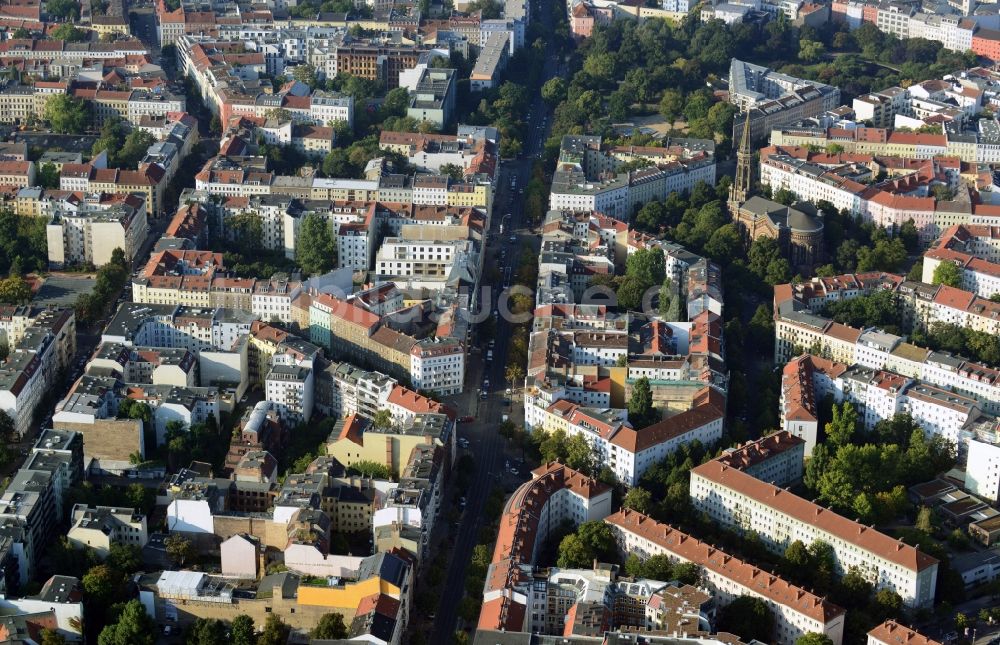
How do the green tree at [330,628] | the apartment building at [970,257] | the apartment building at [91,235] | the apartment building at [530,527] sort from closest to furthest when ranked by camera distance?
the green tree at [330,628] < the apartment building at [530,527] < the apartment building at [970,257] < the apartment building at [91,235]

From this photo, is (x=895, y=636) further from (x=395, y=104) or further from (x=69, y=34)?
(x=69, y=34)

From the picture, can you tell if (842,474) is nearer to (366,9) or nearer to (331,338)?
(331,338)

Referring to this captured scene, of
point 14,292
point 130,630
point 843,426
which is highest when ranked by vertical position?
point 14,292

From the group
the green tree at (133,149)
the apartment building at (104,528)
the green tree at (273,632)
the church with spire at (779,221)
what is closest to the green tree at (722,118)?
the church with spire at (779,221)

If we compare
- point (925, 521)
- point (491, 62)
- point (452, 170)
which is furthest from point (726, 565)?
point (491, 62)

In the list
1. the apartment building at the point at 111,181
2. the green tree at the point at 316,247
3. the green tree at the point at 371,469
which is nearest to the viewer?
the green tree at the point at 371,469

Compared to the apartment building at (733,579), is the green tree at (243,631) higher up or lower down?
lower down

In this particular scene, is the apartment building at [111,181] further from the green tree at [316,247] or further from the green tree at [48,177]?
the green tree at [316,247]
